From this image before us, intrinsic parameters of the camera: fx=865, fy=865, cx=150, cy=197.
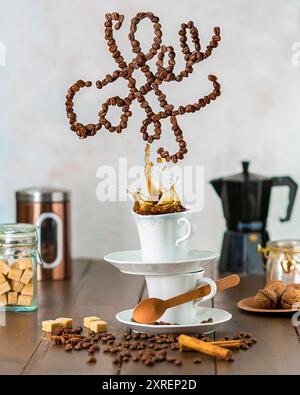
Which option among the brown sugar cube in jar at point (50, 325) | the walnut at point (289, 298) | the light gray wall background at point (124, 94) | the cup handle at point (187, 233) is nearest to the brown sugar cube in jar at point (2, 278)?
the brown sugar cube in jar at point (50, 325)

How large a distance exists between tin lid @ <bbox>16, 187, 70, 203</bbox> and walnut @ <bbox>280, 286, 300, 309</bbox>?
836mm

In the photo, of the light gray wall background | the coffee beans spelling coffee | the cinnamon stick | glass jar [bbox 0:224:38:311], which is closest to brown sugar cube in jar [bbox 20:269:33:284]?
glass jar [bbox 0:224:38:311]

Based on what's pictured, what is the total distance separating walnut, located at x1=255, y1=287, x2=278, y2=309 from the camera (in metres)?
1.92

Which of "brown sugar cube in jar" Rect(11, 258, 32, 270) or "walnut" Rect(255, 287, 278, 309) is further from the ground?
"brown sugar cube in jar" Rect(11, 258, 32, 270)

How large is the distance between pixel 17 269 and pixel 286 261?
68 centimetres

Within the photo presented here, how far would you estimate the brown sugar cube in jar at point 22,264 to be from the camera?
1944mm

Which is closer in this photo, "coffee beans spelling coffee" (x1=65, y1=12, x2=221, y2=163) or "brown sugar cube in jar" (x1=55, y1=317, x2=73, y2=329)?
"coffee beans spelling coffee" (x1=65, y1=12, x2=221, y2=163)

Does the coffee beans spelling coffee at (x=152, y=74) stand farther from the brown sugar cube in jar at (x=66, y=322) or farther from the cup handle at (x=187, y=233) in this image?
the brown sugar cube in jar at (x=66, y=322)

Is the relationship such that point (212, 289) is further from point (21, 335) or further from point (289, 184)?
point (289, 184)

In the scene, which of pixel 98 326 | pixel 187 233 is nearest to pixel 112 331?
pixel 98 326

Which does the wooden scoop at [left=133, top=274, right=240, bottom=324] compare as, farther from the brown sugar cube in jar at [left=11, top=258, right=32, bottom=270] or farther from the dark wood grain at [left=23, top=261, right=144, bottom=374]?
the brown sugar cube in jar at [left=11, top=258, right=32, bottom=270]

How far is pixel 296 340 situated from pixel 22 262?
2.14 feet

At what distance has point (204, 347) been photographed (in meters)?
1.49
